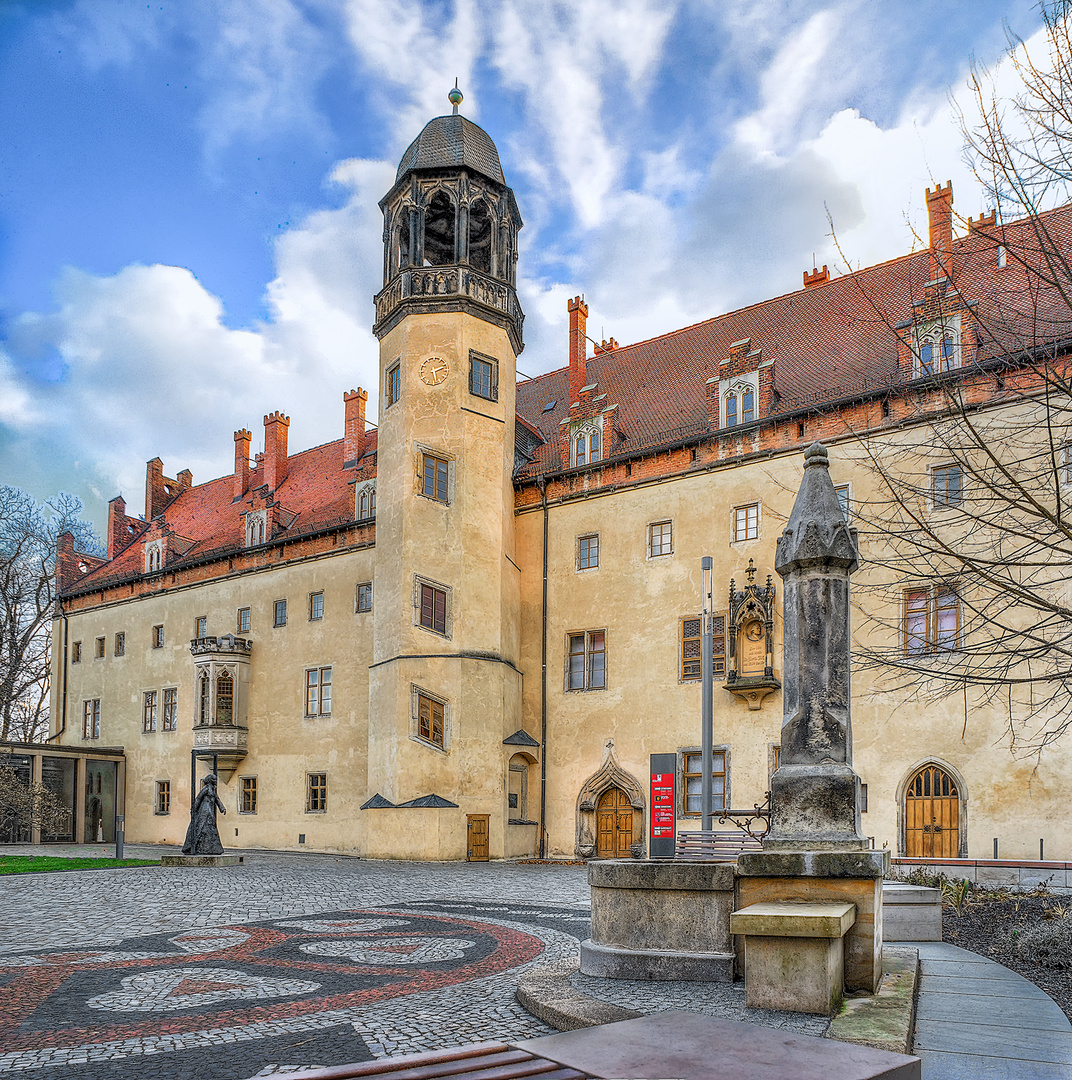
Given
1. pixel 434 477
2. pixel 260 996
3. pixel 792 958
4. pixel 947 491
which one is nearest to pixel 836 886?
pixel 792 958

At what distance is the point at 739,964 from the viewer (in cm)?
826

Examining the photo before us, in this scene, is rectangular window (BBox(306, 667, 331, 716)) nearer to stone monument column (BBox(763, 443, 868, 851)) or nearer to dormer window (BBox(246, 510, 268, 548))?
dormer window (BBox(246, 510, 268, 548))

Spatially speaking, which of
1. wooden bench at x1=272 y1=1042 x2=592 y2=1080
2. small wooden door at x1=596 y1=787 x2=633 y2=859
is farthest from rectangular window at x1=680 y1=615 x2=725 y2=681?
wooden bench at x1=272 y1=1042 x2=592 y2=1080

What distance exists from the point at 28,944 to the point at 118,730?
111ft

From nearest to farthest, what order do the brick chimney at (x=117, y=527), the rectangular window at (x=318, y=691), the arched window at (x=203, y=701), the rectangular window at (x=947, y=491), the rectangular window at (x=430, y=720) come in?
the rectangular window at (x=947, y=491) < the rectangular window at (x=430, y=720) < the rectangular window at (x=318, y=691) < the arched window at (x=203, y=701) < the brick chimney at (x=117, y=527)

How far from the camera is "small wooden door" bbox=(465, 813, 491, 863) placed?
2814 centimetres

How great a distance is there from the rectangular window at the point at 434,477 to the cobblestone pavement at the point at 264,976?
46.4ft

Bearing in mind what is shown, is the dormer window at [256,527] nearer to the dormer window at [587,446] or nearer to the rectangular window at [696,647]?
the dormer window at [587,446]

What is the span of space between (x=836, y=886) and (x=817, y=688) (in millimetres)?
1591

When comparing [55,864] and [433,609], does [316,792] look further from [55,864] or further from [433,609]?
[55,864]

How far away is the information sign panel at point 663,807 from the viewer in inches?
383

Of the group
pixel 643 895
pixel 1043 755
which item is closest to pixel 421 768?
pixel 1043 755

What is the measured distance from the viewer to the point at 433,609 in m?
29.7

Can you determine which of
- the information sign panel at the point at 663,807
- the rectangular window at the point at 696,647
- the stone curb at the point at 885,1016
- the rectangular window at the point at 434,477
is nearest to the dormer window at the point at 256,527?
the rectangular window at the point at 434,477
